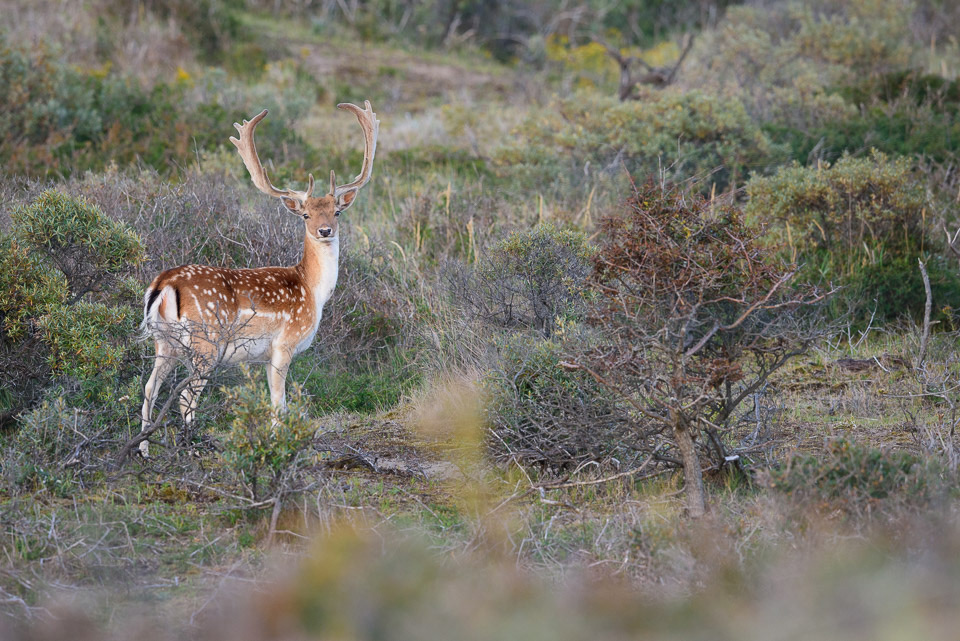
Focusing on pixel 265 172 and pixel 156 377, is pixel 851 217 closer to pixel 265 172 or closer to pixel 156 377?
pixel 265 172

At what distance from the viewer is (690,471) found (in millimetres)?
5484

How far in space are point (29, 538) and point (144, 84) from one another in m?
12.0

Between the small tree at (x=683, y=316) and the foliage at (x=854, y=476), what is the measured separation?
605mm

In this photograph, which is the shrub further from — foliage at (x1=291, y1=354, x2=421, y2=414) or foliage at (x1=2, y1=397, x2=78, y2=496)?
foliage at (x1=2, y1=397, x2=78, y2=496)

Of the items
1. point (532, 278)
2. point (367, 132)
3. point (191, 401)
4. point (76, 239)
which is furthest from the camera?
point (367, 132)

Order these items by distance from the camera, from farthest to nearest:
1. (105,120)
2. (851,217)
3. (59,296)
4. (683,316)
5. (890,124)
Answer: (105,120), (890,124), (851,217), (59,296), (683,316)

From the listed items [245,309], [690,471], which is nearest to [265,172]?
[245,309]

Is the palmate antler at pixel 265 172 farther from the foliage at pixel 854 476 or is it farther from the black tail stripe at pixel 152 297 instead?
the foliage at pixel 854 476

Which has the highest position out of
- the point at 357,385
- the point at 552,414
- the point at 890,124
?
the point at 552,414

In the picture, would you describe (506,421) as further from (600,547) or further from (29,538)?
(29,538)

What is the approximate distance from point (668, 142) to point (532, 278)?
194 inches

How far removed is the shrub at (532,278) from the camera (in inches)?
303

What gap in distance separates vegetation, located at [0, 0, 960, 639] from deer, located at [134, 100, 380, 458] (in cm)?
27

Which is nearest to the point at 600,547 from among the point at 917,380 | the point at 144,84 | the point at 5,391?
the point at 917,380
